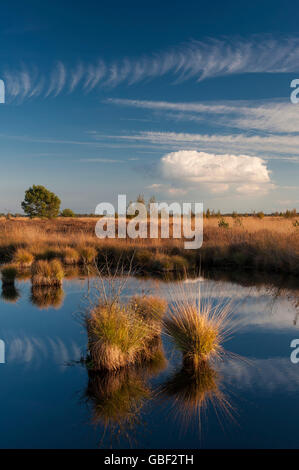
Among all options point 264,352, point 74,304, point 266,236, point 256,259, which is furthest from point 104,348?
point 266,236

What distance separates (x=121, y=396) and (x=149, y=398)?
1.03 feet

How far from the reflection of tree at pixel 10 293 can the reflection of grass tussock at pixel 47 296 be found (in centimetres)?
40

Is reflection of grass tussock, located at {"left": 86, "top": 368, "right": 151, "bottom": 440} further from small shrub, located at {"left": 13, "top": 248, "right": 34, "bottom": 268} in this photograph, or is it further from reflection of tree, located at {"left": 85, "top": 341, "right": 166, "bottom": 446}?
small shrub, located at {"left": 13, "top": 248, "right": 34, "bottom": 268}

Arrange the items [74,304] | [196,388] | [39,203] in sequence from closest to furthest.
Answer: [196,388] → [74,304] → [39,203]

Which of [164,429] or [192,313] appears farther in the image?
[192,313]

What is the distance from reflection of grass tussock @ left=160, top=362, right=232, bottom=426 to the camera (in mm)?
3854

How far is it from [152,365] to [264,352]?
67.1 inches

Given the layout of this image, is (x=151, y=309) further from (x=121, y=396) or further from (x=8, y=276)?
(x=8, y=276)

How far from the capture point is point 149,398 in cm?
410

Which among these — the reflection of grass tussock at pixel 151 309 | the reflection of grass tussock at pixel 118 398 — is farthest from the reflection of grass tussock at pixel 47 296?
the reflection of grass tussock at pixel 118 398

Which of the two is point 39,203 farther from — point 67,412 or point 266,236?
point 67,412

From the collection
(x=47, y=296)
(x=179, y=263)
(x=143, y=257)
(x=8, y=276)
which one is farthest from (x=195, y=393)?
(x=143, y=257)

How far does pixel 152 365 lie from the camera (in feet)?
16.3

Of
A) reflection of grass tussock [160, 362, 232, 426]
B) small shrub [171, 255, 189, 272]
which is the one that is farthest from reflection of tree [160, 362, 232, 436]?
small shrub [171, 255, 189, 272]
